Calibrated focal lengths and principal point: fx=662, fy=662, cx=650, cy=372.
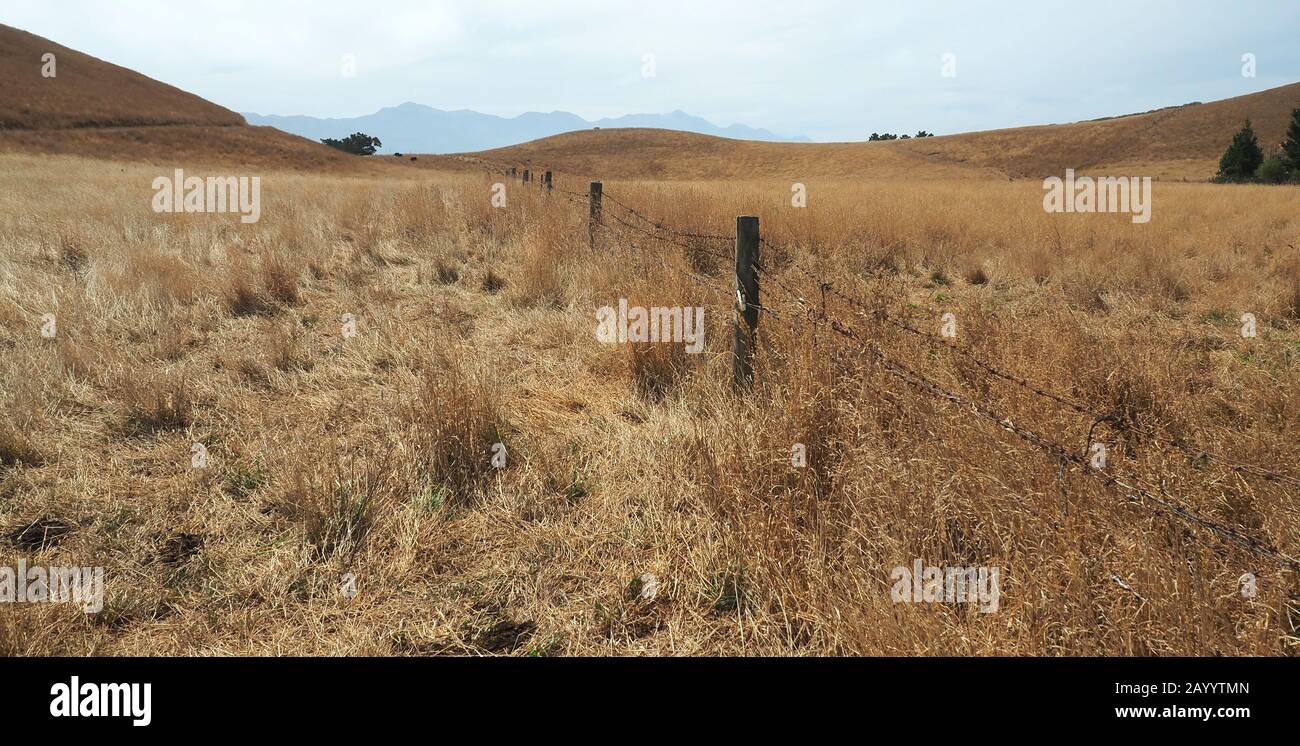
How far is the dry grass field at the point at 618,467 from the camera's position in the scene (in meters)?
1.95

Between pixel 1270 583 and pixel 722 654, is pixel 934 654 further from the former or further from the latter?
pixel 1270 583

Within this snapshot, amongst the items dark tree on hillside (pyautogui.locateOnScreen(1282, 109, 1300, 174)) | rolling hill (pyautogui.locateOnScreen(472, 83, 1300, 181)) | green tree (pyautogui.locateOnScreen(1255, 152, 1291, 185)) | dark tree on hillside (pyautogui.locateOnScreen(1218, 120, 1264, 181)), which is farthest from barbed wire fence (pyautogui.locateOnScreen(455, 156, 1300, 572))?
rolling hill (pyautogui.locateOnScreen(472, 83, 1300, 181))

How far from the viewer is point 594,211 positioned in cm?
842

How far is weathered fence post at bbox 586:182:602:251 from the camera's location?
26.5 feet

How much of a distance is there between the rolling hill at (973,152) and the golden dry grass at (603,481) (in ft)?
144

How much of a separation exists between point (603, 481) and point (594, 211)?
5986 mm

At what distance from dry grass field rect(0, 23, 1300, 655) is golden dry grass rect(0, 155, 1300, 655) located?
16 mm

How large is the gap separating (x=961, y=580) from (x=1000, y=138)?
217ft

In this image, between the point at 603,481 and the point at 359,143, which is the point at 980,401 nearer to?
the point at 603,481

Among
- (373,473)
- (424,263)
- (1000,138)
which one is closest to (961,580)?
(373,473)

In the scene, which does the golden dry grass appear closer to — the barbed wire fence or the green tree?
the barbed wire fence

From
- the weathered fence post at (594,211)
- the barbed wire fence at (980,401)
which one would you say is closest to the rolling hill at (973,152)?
the weathered fence post at (594,211)

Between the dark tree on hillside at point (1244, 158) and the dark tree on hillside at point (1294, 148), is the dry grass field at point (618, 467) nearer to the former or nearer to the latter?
the dark tree on hillside at point (1294, 148)

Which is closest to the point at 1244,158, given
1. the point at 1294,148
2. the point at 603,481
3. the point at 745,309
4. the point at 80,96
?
the point at 1294,148
